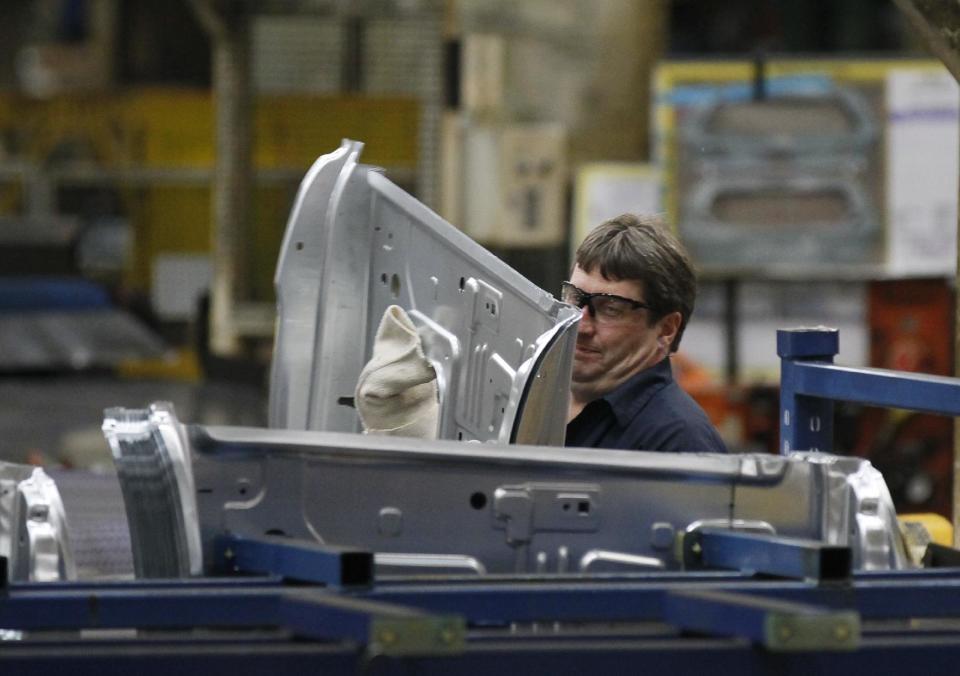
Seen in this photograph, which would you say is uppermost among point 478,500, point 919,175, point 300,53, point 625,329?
point 300,53

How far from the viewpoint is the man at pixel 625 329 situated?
4.24 m

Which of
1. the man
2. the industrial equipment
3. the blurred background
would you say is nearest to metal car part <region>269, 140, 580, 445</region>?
the industrial equipment

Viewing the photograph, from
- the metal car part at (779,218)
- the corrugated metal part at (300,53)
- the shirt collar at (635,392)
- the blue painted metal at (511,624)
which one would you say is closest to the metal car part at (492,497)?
the blue painted metal at (511,624)

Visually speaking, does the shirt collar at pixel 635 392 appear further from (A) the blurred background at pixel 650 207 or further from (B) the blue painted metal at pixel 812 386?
(A) the blurred background at pixel 650 207

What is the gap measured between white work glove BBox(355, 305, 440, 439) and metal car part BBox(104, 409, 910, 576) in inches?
29.3

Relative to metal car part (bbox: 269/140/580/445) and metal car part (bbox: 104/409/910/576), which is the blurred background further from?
metal car part (bbox: 104/409/910/576)

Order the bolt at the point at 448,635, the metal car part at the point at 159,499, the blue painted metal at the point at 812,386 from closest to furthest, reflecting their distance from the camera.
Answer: the bolt at the point at 448,635 → the metal car part at the point at 159,499 → the blue painted metal at the point at 812,386

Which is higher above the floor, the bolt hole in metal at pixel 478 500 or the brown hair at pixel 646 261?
the brown hair at pixel 646 261

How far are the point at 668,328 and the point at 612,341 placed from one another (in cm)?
14

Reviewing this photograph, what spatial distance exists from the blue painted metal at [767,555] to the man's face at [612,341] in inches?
45.4

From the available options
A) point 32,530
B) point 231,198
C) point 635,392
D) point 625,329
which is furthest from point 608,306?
point 231,198

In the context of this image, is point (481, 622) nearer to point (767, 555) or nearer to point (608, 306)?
point (767, 555)

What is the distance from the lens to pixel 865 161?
37.8 ft

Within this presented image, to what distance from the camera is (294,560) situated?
277 centimetres
